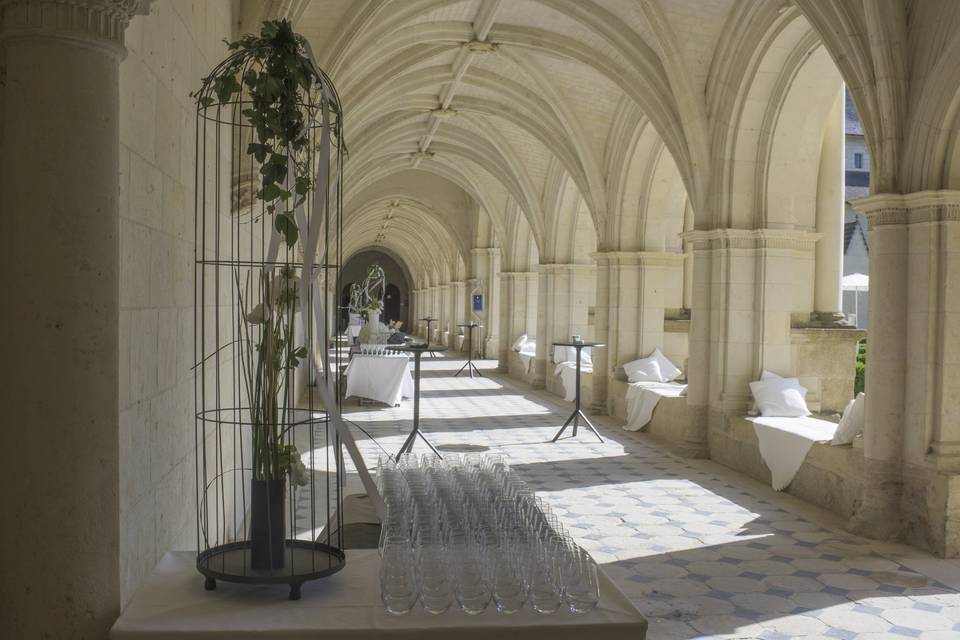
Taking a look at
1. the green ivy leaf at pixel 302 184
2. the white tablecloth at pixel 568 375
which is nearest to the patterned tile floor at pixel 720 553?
the green ivy leaf at pixel 302 184

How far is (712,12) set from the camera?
7.82 meters

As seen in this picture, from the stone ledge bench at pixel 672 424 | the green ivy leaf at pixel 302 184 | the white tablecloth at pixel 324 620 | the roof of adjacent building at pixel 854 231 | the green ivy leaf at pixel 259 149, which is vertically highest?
the roof of adjacent building at pixel 854 231

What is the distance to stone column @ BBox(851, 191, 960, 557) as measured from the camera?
5285 millimetres

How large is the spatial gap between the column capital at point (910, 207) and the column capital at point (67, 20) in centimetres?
469

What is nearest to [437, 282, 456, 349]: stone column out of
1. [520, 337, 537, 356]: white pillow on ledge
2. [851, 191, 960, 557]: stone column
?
[520, 337, 537, 356]: white pillow on ledge

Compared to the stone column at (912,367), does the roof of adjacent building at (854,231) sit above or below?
above

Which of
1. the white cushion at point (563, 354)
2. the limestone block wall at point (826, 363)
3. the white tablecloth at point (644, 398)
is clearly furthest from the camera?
the white cushion at point (563, 354)

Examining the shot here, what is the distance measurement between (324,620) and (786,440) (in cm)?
554

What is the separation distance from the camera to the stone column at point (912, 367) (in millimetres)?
5285

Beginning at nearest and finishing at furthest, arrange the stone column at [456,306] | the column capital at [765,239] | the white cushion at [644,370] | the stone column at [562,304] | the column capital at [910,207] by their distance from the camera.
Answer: the column capital at [910,207]
the column capital at [765,239]
the white cushion at [644,370]
the stone column at [562,304]
the stone column at [456,306]

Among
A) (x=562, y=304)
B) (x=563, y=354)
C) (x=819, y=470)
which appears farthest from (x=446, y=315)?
(x=819, y=470)

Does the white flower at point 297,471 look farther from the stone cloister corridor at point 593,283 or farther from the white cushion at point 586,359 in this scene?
the white cushion at point 586,359

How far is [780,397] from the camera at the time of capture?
7.58 meters

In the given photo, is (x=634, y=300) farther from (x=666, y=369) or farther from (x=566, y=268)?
(x=566, y=268)
